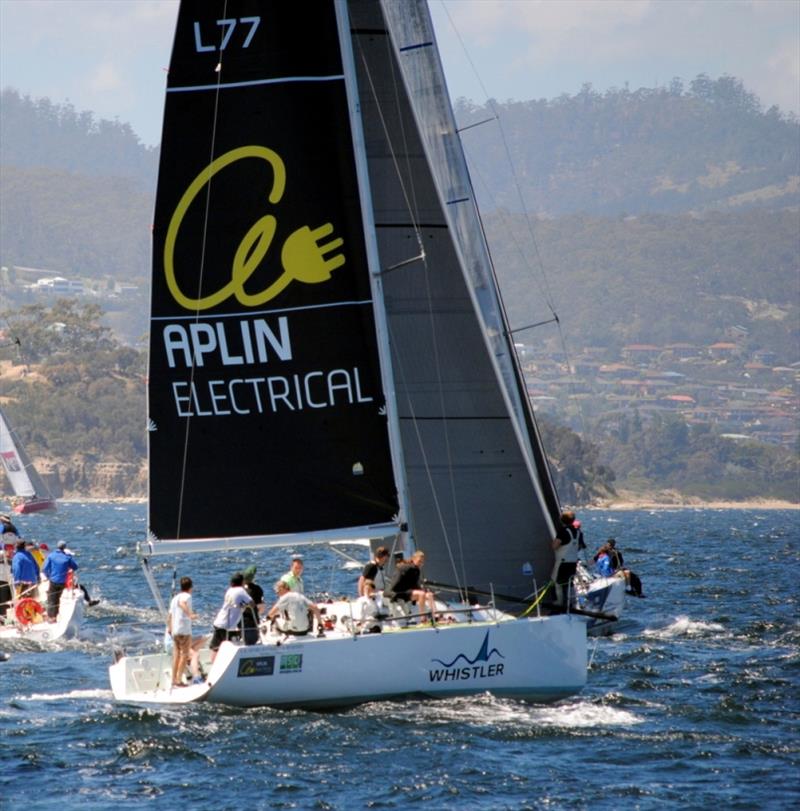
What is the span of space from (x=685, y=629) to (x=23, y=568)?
384 inches

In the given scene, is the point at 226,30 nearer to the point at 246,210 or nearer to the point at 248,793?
the point at 246,210

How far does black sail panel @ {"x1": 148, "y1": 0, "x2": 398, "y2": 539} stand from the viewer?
16812 mm

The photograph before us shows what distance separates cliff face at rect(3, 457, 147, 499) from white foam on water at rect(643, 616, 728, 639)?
5069 inches

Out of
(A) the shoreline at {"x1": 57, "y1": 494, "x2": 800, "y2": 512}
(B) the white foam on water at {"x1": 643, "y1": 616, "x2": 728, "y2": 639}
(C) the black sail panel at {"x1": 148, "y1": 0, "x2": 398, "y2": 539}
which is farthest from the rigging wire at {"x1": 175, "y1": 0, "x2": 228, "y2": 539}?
(A) the shoreline at {"x1": 57, "y1": 494, "x2": 800, "y2": 512}

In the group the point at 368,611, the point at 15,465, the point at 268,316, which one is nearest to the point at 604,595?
the point at 368,611

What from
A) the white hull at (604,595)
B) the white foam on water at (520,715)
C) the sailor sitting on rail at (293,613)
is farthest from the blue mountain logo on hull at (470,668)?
the white hull at (604,595)

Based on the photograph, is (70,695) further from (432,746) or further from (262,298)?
(432,746)

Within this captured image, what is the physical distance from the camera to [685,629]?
25812mm

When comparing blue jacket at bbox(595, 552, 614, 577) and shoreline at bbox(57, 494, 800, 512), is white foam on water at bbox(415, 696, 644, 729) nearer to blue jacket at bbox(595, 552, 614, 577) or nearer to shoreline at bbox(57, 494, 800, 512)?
blue jacket at bbox(595, 552, 614, 577)

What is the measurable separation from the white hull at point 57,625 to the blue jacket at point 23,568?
0.65 m

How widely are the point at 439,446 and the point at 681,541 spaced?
48.8 meters

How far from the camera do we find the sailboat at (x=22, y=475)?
6612cm

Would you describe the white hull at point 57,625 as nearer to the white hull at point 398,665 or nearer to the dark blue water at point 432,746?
the dark blue water at point 432,746

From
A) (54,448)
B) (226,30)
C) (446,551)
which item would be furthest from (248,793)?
(54,448)
